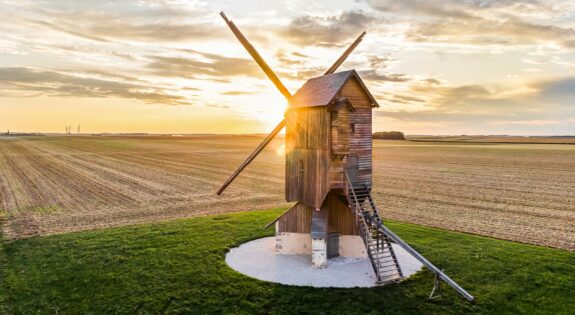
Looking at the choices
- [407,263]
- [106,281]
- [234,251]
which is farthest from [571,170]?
[106,281]

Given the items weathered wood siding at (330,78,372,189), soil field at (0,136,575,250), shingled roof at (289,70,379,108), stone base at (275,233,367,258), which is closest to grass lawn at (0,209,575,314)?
stone base at (275,233,367,258)

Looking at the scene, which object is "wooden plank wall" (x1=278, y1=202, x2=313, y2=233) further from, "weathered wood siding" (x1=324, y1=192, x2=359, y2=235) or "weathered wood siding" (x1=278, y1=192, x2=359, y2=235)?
"weathered wood siding" (x1=324, y1=192, x2=359, y2=235)

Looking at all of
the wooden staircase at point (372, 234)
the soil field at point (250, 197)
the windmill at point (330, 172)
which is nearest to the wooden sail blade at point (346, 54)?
the windmill at point (330, 172)

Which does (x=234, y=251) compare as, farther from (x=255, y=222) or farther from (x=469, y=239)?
(x=469, y=239)

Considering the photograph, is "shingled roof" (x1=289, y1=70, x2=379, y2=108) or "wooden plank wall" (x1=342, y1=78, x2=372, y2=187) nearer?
"shingled roof" (x1=289, y1=70, x2=379, y2=108)

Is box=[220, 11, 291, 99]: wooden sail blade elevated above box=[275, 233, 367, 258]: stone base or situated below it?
above

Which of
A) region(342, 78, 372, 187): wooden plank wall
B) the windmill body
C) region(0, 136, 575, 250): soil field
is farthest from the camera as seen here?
region(0, 136, 575, 250): soil field

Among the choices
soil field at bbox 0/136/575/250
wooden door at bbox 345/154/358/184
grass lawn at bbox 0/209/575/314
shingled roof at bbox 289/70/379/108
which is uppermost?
shingled roof at bbox 289/70/379/108
